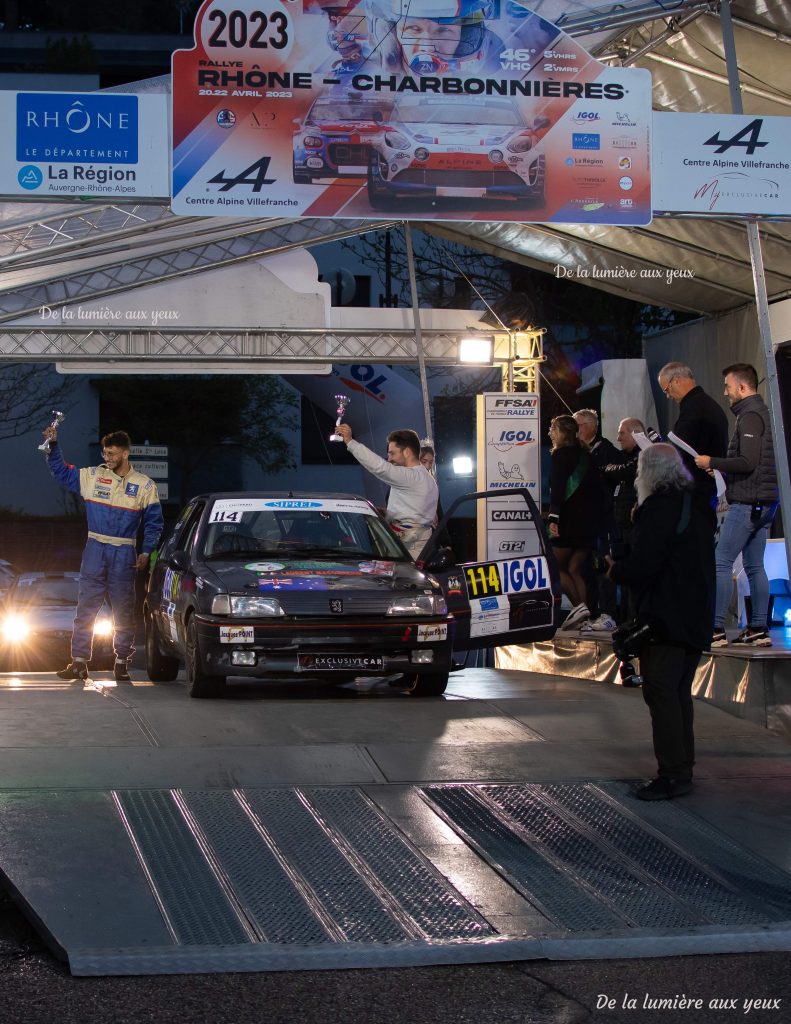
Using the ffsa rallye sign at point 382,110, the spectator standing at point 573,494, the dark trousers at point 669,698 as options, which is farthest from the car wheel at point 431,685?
the ffsa rallye sign at point 382,110

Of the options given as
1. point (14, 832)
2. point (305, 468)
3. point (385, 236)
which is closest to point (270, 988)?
point (14, 832)

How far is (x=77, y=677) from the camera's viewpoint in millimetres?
11320

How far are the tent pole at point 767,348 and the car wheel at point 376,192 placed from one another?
280 centimetres

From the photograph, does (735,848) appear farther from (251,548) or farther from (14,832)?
(251,548)

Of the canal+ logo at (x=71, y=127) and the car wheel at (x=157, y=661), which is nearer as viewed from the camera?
the canal+ logo at (x=71, y=127)

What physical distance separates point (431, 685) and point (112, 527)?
2.80 meters

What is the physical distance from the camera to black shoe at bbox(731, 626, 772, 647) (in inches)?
386

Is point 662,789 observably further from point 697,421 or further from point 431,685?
point 697,421

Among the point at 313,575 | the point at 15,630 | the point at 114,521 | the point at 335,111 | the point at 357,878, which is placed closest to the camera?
the point at 357,878

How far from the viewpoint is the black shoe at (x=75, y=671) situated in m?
11.2

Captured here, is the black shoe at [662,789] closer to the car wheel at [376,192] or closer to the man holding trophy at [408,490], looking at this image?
the man holding trophy at [408,490]

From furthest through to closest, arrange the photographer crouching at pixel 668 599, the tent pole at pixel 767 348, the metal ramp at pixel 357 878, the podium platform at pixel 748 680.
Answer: the tent pole at pixel 767 348 < the podium platform at pixel 748 680 < the photographer crouching at pixel 668 599 < the metal ramp at pixel 357 878

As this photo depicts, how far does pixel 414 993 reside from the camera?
464cm

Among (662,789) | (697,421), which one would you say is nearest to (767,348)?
(697,421)
